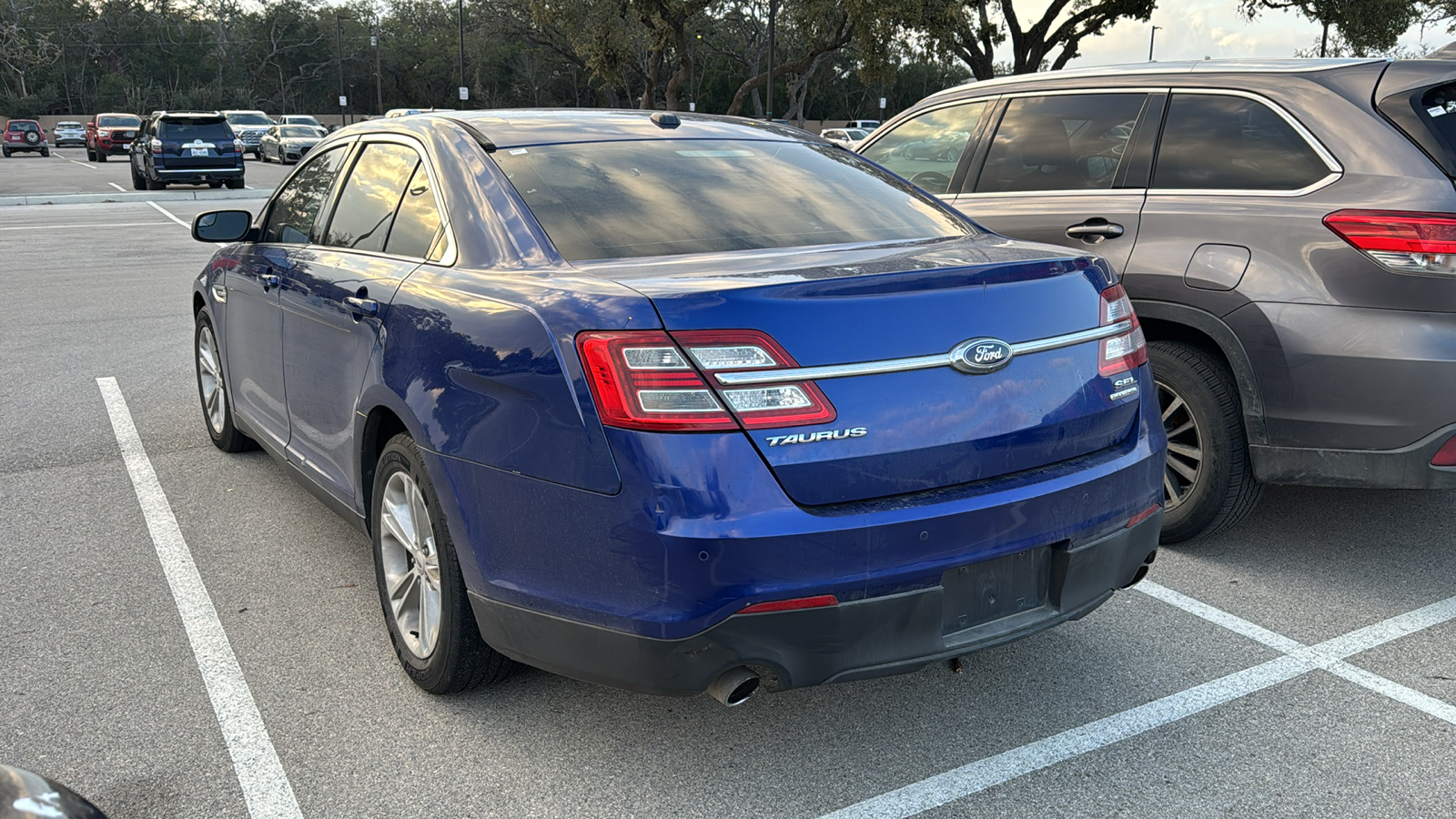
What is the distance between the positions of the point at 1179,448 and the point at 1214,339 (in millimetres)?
484

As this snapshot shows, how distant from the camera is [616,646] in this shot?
8.27 feet

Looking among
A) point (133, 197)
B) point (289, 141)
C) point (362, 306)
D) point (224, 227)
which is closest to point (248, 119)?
point (289, 141)

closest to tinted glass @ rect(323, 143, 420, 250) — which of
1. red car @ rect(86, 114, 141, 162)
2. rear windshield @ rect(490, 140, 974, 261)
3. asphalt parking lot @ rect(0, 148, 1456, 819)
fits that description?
rear windshield @ rect(490, 140, 974, 261)

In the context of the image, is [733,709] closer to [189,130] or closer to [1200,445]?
[1200,445]

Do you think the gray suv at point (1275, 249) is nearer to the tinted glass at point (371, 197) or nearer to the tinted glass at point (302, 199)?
the tinted glass at point (371, 197)

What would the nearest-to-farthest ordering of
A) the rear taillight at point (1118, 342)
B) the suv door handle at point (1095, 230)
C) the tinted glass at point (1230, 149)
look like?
the rear taillight at point (1118, 342) → the tinted glass at point (1230, 149) → the suv door handle at point (1095, 230)

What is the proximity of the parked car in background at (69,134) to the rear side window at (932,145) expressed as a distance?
59.6 meters

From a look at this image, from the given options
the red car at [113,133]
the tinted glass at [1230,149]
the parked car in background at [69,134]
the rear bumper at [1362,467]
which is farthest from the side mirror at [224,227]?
the parked car in background at [69,134]

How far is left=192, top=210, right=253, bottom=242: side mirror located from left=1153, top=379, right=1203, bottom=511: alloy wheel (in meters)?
3.73

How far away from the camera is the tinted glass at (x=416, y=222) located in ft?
11.0

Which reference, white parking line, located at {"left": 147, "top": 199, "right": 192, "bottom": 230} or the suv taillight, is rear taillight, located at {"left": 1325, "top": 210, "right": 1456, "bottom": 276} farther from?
white parking line, located at {"left": 147, "top": 199, "right": 192, "bottom": 230}

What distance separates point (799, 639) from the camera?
8.03 ft

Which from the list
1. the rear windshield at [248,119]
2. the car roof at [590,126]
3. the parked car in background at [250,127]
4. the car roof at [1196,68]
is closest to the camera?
the car roof at [590,126]

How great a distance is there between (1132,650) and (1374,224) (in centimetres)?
166
